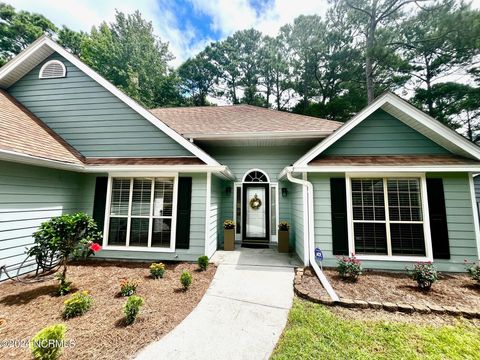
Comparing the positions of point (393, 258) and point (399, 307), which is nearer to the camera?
point (399, 307)

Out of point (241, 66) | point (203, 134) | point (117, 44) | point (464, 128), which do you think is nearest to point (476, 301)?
point (203, 134)

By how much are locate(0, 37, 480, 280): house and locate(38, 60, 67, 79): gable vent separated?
1.6 inches

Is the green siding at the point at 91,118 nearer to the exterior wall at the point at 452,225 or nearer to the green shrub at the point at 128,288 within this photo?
the green shrub at the point at 128,288

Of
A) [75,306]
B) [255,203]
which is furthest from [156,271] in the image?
[255,203]

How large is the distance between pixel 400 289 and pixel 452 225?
2321 millimetres

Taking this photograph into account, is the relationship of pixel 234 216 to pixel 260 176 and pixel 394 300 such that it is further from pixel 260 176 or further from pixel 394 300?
pixel 394 300

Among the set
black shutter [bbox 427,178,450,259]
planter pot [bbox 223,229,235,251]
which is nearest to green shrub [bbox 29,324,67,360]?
planter pot [bbox 223,229,235,251]

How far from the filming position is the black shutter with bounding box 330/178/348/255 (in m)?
4.84

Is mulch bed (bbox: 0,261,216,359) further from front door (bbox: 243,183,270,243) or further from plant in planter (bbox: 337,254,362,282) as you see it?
plant in planter (bbox: 337,254,362,282)

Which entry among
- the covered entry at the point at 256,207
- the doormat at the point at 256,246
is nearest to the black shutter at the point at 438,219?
the covered entry at the point at 256,207

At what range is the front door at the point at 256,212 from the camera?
7.14m

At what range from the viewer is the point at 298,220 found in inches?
227

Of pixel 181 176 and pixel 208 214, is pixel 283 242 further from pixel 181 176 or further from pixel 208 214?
pixel 181 176

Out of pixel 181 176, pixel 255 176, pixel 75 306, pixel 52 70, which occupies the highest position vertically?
pixel 52 70
